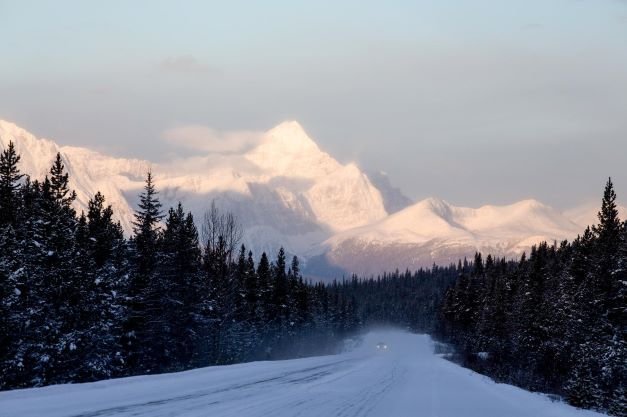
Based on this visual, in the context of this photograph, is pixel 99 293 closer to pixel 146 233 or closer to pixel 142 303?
pixel 142 303

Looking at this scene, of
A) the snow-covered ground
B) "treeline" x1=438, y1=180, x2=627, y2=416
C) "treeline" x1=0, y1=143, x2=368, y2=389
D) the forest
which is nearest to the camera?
the snow-covered ground

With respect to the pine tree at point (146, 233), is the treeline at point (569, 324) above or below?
below

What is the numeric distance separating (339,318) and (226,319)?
3526 inches

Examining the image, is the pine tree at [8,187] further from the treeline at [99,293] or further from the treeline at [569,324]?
the treeline at [569,324]

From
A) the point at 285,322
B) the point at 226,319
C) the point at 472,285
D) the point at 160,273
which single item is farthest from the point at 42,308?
the point at 472,285

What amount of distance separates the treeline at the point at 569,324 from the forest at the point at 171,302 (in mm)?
146

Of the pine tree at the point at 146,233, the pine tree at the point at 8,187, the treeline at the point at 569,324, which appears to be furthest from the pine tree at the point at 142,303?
the treeline at the point at 569,324

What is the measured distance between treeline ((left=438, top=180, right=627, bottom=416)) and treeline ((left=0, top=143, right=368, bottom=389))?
23788 mm

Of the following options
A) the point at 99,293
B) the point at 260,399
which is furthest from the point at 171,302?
the point at 260,399

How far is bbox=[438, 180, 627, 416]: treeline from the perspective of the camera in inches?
1624

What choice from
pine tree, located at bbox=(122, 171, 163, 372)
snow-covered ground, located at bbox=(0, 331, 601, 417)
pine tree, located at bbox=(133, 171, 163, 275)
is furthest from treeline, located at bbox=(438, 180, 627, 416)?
pine tree, located at bbox=(133, 171, 163, 275)

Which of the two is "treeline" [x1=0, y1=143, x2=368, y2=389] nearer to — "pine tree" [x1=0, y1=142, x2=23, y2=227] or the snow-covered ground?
"pine tree" [x1=0, y1=142, x2=23, y2=227]

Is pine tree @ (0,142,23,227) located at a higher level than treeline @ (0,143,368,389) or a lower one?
higher

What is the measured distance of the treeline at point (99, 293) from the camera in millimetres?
30672
